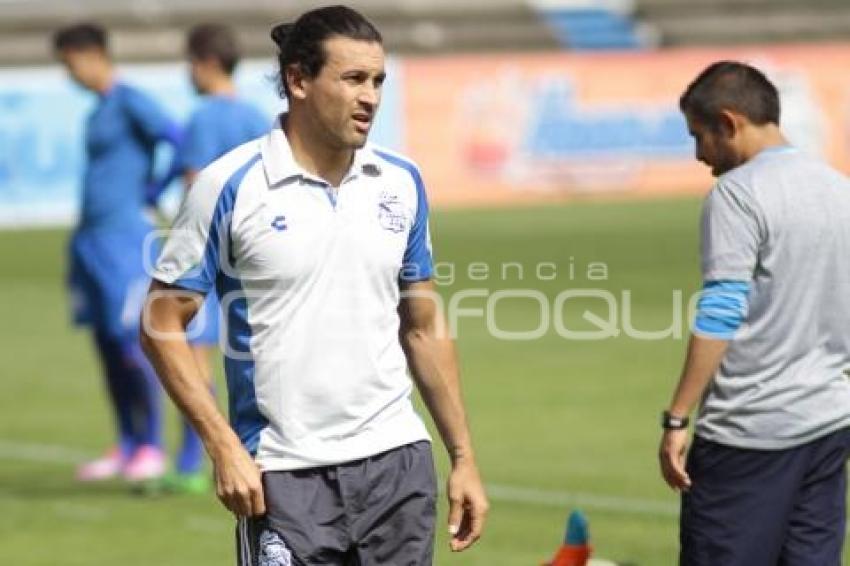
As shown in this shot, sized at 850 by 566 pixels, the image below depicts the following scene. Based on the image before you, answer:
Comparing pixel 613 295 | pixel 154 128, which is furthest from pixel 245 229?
pixel 613 295

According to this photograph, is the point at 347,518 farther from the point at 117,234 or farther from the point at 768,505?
the point at 117,234

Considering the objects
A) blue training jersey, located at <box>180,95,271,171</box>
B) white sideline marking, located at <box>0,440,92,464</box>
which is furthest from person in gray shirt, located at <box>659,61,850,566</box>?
white sideline marking, located at <box>0,440,92,464</box>

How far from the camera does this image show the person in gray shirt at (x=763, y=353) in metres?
6.53

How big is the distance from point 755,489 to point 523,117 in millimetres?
26340

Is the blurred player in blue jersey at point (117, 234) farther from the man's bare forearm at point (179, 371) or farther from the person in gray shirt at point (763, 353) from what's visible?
the man's bare forearm at point (179, 371)

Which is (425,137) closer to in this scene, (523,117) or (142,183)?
(523,117)

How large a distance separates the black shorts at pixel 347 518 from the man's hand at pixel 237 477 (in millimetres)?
129

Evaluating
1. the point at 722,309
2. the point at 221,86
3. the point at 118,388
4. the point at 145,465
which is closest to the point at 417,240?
the point at 722,309

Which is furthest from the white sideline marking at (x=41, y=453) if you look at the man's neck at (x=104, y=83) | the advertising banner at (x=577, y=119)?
the advertising banner at (x=577, y=119)

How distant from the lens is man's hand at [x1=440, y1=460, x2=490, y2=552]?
605 centimetres

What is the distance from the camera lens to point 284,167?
586 centimetres

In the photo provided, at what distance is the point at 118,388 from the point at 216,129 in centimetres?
168

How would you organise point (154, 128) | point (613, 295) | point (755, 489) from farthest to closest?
point (613, 295)
point (154, 128)
point (755, 489)

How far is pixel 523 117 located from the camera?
32.8 metres
